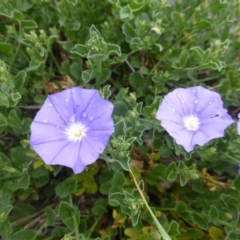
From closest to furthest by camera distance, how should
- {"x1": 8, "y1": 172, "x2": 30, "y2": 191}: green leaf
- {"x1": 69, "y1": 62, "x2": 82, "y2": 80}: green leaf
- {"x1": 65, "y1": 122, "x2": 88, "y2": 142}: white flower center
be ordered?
{"x1": 65, "y1": 122, "x2": 88, "y2": 142}: white flower center, {"x1": 8, "y1": 172, "x2": 30, "y2": 191}: green leaf, {"x1": 69, "y1": 62, "x2": 82, "y2": 80}: green leaf

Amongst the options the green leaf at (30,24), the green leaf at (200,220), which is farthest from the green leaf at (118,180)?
the green leaf at (30,24)

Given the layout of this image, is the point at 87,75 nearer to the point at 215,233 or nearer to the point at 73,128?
the point at 73,128

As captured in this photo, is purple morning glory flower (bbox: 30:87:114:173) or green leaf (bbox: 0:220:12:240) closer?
purple morning glory flower (bbox: 30:87:114:173)

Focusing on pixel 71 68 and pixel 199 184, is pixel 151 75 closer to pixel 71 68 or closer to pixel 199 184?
pixel 71 68

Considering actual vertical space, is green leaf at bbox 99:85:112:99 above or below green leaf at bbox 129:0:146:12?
below

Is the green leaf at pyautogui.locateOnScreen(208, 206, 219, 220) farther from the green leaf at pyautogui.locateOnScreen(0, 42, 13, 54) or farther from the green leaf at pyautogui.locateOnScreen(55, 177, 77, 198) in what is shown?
the green leaf at pyautogui.locateOnScreen(0, 42, 13, 54)

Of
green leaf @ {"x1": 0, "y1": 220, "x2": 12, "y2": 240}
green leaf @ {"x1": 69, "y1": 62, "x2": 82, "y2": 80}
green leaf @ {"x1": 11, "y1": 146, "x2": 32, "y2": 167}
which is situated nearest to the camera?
green leaf @ {"x1": 0, "y1": 220, "x2": 12, "y2": 240}

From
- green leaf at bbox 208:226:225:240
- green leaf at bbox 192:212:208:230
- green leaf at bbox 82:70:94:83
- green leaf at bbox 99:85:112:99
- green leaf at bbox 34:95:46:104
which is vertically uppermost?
green leaf at bbox 82:70:94:83

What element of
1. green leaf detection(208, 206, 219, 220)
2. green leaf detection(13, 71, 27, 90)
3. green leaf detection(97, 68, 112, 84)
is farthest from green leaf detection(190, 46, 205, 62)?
green leaf detection(13, 71, 27, 90)
